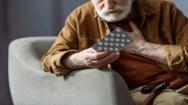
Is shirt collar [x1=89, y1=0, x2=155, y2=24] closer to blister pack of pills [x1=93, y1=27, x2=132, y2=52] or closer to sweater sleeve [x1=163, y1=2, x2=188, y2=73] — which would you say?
sweater sleeve [x1=163, y1=2, x2=188, y2=73]

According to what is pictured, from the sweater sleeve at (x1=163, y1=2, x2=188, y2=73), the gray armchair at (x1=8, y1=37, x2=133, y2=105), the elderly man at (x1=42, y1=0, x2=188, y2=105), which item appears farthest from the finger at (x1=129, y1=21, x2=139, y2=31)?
the gray armchair at (x1=8, y1=37, x2=133, y2=105)

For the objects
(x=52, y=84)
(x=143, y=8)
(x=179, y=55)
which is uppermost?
(x=143, y=8)

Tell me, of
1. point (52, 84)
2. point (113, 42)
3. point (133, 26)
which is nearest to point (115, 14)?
point (133, 26)

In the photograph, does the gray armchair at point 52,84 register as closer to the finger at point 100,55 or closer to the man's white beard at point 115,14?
the finger at point 100,55

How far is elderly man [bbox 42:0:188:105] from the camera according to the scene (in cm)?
164

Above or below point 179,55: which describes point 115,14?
above

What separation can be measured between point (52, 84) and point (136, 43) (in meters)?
0.36

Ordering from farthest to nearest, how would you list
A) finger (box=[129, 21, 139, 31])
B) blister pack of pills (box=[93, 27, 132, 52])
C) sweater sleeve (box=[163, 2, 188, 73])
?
finger (box=[129, 21, 139, 31]) < sweater sleeve (box=[163, 2, 188, 73]) < blister pack of pills (box=[93, 27, 132, 52])

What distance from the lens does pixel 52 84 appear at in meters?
1.71

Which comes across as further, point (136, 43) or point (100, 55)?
point (136, 43)

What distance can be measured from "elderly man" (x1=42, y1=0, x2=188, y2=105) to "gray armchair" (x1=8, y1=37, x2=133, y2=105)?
49 mm

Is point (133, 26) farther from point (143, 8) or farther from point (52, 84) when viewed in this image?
point (52, 84)

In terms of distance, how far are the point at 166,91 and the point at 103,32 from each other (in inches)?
13.8

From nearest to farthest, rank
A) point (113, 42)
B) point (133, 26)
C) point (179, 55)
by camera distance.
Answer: point (113, 42) → point (179, 55) → point (133, 26)
